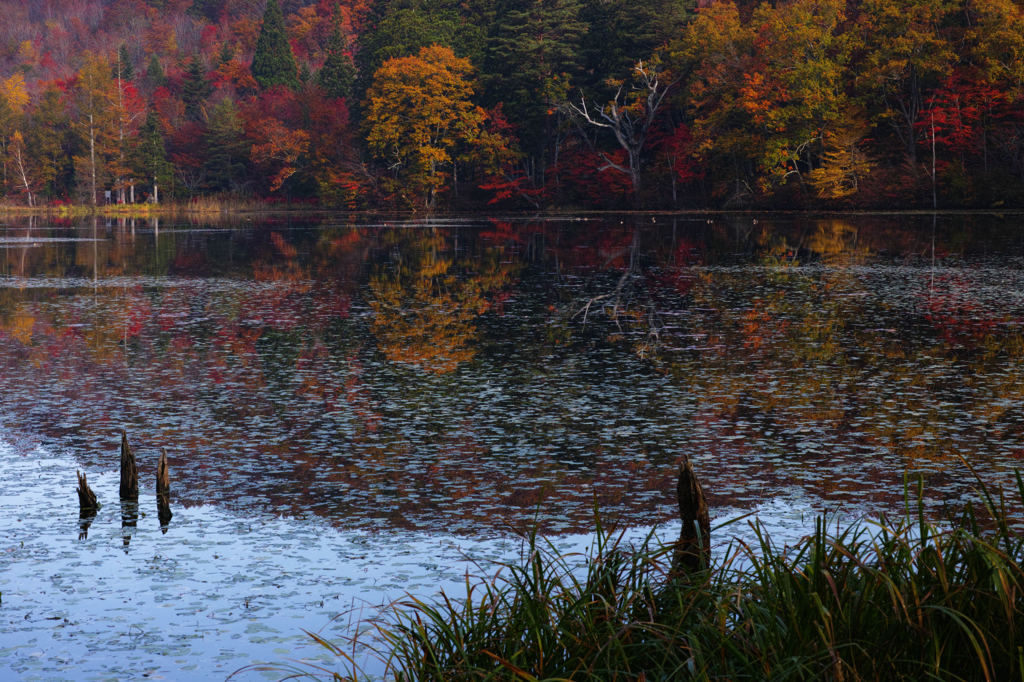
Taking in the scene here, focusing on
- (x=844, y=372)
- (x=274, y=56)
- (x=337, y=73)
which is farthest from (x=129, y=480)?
(x=274, y=56)

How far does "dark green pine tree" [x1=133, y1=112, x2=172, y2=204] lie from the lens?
9856cm

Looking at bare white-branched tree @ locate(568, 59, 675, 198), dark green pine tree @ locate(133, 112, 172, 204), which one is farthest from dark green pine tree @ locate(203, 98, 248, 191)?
bare white-branched tree @ locate(568, 59, 675, 198)

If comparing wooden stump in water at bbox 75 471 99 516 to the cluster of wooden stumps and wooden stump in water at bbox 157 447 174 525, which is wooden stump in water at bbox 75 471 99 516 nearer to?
the cluster of wooden stumps

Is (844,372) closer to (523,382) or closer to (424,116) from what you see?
(523,382)

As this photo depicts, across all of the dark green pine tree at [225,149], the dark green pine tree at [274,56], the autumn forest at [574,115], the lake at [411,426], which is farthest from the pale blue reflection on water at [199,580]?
the dark green pine tree at [274,56]

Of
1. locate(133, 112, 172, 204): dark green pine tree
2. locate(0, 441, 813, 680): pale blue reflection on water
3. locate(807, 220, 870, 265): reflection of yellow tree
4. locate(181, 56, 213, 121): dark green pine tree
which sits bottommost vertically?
locate(0, 441, 813, 680): pale blue reflection on water

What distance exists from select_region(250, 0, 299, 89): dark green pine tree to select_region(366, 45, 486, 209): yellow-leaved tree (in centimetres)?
2931

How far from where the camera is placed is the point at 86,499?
8.88 m

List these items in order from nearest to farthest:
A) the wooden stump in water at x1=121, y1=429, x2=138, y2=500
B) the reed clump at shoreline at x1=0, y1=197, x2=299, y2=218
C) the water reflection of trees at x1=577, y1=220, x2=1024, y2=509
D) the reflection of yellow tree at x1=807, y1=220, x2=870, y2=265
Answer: the wooden stump in water at x1=121, y1=429, x2=138, y2=500
the water reflection of trees at x1=577, y1=220, x2=1024, y2=509
the reflection of yellow tree at x1=807, y1=220, x2=870, y2=265
the reed clump at shoreline at x1=0, y1=197, x2=299, y2=218

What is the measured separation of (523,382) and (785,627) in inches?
374

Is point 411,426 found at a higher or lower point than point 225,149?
lower

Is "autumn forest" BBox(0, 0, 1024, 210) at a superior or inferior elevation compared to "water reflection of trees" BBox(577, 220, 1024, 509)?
superior

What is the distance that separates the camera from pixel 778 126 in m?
63.6

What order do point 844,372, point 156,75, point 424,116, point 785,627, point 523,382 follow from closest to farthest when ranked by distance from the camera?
point 785,627 < point 523,382 < point 844,372 < point 424,116 < point 156,75
